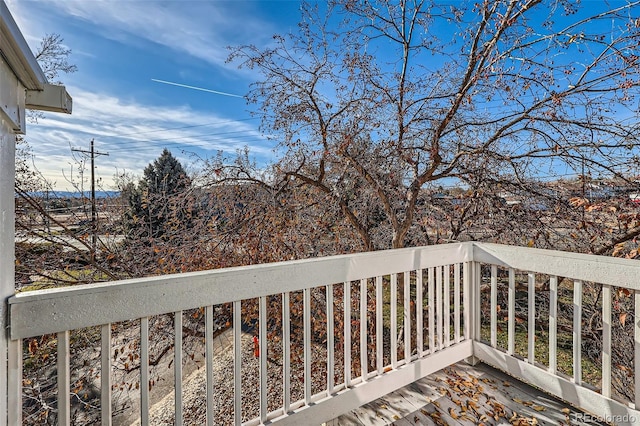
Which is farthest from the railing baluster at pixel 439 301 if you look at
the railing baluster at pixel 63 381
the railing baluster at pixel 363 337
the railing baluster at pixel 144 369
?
the railing baluster at pixel 63 381

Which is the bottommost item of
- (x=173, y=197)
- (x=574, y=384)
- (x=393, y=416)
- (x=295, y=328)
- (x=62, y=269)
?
(x=295, y=328)

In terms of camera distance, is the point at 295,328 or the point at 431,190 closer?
the point at 431,190

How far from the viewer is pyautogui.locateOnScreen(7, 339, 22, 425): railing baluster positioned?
41.7 inches

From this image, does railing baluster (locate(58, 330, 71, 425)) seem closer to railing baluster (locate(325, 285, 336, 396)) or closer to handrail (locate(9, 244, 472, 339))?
handrail (locate(9, 244, 472, 339))

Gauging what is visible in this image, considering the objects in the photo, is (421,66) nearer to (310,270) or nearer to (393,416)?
(310,270)

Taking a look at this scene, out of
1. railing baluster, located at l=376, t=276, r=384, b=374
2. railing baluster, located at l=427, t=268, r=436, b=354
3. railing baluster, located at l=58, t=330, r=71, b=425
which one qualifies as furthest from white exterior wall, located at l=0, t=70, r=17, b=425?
railing baluster, located at l=427, t=268, r=436, b=354

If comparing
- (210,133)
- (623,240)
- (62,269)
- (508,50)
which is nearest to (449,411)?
(623,240)

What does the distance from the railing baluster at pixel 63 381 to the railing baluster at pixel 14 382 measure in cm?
11

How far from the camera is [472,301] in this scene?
2.50 metres

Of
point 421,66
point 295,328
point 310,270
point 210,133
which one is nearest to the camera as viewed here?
point 310,270

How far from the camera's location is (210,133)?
6.31 meters

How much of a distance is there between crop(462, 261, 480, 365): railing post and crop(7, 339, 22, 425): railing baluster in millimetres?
2592

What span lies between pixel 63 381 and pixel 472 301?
2542 millimetres

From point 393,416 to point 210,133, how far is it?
5850 millimetres
